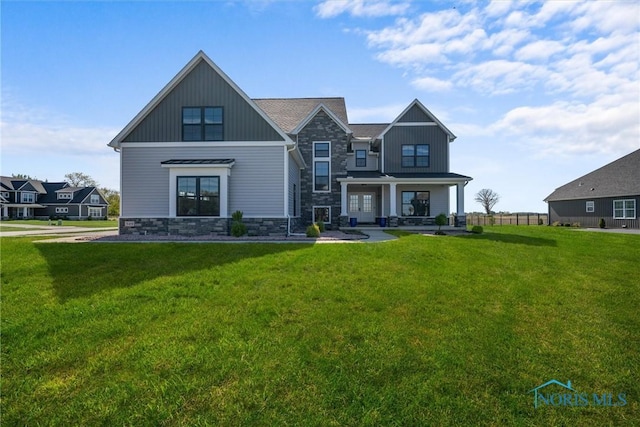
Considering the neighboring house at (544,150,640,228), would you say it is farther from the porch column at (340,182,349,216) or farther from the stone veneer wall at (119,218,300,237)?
the stone veneer wall at (119,218,300,237)

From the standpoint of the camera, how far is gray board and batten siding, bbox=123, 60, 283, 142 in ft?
49.9

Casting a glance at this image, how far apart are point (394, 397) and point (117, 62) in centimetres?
1274

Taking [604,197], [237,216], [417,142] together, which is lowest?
[237,216]

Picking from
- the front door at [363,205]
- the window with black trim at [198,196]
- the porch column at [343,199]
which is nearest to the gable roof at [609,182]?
the front door at [363,205]

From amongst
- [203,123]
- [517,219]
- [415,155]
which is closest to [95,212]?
[203,123]

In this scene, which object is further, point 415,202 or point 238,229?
point 415,202

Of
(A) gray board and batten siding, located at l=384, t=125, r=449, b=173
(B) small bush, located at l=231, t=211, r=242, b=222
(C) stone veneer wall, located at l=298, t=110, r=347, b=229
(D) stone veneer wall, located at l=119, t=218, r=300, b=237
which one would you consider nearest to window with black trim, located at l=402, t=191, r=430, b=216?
(A) gray board and batten siding, located at l=384, t=125, r=449, b=173

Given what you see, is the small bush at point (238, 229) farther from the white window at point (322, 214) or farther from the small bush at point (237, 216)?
the white window at point (322, 214)

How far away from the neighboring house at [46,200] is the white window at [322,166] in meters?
53.4

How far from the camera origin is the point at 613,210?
27516 mm

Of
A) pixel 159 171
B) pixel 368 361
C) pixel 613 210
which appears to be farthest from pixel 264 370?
pixel 613 210

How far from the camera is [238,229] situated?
544 inches

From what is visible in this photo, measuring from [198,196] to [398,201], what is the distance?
14.1m

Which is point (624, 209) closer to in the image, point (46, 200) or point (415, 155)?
point (415, 155)
